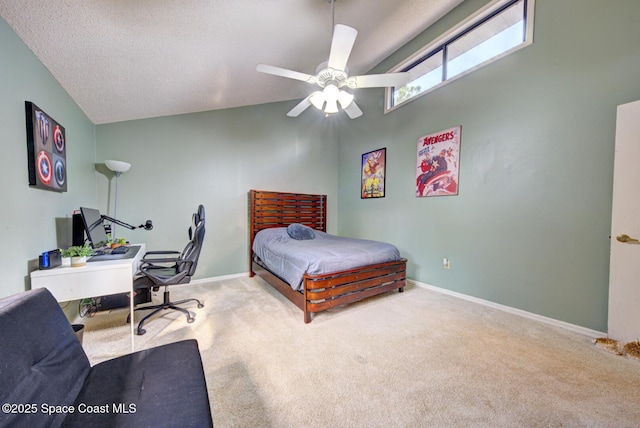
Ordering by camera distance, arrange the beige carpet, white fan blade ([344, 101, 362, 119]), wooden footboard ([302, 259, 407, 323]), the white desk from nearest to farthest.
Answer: the beige carpet < the white desk < wooden footboard ([302, 259, 407, 323]) < white fan blade ([344, 101, 362, 119])

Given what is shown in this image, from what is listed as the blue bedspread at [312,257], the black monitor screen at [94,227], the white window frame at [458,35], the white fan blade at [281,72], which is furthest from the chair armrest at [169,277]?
the white window frame at [458,35]

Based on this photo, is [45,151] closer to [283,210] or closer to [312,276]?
[312,276]

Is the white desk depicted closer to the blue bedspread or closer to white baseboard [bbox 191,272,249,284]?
the blue bedspread

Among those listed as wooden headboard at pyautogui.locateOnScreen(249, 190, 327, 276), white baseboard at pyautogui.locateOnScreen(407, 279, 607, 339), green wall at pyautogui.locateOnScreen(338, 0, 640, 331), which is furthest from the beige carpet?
wooden headboard at pyautogui.locateOnScreen(249, 190, 327, 276)

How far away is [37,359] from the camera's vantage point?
904mm

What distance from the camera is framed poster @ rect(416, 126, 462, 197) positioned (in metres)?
3.10

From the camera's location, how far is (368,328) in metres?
2.29

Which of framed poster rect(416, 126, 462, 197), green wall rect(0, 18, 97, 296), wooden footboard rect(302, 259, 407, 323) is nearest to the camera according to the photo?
green wall rect(0, 18, 97, 296)

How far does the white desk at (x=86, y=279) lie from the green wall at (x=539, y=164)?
11.4 ft

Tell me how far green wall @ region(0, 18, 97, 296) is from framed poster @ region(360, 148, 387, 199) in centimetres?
395

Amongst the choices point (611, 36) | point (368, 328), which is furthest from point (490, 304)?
point (611, 36)

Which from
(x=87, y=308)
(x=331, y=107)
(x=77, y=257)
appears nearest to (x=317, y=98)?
(x=331, y=107)

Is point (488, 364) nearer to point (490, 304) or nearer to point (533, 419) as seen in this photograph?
point (533, 419)

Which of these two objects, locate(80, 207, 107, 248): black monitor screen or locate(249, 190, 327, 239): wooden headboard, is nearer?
locate(80, 207, 107, 248): black monitor screen
